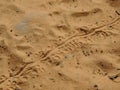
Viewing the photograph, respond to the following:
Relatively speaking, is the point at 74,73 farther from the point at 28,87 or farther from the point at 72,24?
the point at 72,24

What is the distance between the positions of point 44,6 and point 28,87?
1579 millimetres

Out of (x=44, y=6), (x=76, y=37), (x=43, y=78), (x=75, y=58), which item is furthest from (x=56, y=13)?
(x=43, y=78)

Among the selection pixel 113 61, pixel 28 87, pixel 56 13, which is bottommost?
pixel 28 87

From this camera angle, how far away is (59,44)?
Result: 382 centimetres

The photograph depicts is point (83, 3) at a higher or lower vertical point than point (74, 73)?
higher

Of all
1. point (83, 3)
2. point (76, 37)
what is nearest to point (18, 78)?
point (76, 37)

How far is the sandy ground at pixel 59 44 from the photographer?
342 centimetres

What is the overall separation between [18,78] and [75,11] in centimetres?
150

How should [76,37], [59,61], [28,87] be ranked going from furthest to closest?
1. [76,37]
2. [59,61]
3. [28,87]

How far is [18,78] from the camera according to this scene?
349 cm

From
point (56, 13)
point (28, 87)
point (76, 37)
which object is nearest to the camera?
point (28, 87)

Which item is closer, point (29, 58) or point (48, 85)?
point (48, 85)

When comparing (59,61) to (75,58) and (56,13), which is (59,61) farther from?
(56,13)

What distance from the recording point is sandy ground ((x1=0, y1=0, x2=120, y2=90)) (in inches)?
135
